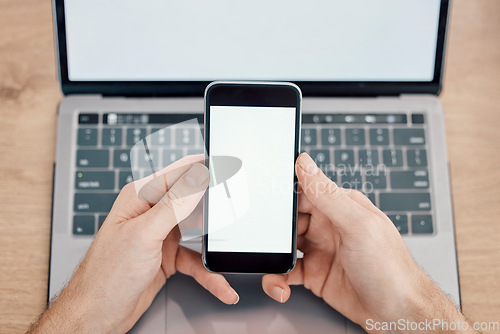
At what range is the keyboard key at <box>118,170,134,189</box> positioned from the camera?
0.47 meters

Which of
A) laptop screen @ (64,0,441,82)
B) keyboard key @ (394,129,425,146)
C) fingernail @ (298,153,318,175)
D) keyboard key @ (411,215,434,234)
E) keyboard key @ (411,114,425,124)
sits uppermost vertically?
laptop screen @ (64,0,441,82)

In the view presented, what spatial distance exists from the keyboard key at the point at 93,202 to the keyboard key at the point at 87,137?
0.06m

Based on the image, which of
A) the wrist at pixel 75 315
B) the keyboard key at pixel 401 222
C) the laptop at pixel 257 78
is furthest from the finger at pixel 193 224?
the keyboard key at pixel 401 222

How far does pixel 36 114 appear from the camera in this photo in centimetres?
51

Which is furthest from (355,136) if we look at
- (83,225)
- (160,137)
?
(83,225)

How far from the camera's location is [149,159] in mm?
479

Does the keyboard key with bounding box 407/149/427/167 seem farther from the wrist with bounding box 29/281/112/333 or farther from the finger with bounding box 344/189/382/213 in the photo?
the wrist with bounding box 29/281/112/333

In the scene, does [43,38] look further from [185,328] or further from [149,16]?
[185,328]

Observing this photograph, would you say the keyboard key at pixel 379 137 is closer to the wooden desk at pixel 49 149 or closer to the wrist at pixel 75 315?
the wooden desk at pixel 49 149

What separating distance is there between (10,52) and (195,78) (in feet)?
0.84

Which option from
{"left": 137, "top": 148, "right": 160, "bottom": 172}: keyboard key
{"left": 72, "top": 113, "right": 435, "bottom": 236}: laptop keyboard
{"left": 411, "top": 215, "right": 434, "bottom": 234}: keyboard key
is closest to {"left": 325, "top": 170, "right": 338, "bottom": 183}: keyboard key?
{"left": 72, "top": 113, "right": 435, "bottom": 236}: laptop keyboard

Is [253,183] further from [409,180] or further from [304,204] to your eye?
[409,180]

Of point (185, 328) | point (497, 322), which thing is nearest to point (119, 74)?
point (185, 328)

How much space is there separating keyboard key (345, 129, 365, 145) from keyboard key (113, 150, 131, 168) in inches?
10.5
